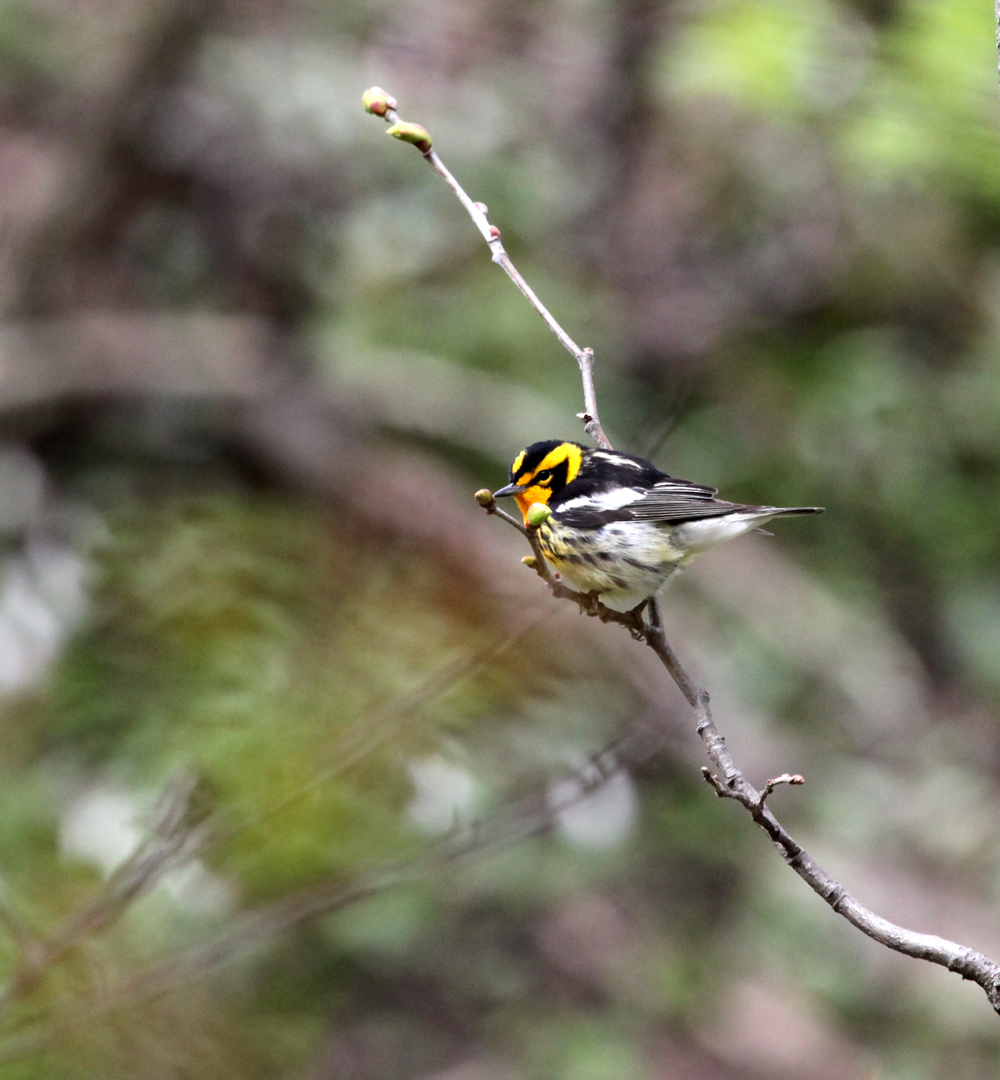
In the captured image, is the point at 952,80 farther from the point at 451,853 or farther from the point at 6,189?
the point at 6,189

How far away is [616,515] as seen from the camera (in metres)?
2.37

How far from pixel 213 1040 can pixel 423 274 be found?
4004 mm

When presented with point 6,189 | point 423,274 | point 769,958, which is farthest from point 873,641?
point 6,189

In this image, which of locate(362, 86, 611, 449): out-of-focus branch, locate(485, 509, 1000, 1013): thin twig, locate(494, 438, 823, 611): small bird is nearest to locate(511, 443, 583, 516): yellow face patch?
locate(494, 438, 823, 611): small bird

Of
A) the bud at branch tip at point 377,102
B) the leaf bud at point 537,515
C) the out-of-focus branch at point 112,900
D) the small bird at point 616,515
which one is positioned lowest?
the out-of-focus branch at point 112,900

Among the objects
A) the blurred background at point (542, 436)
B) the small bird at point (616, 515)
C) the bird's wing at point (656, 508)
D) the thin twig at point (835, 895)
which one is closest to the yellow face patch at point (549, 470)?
the small bird at point (616, 515)

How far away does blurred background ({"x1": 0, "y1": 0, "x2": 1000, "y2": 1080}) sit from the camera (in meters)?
2.88

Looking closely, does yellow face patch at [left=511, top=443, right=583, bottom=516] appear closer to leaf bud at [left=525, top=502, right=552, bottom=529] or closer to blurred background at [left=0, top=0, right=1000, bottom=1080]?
blurred background at [left=0, top=0, right=1000, bottom=1080]

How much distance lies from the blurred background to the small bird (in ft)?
0.52

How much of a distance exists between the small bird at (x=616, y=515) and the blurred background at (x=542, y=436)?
0.52ft

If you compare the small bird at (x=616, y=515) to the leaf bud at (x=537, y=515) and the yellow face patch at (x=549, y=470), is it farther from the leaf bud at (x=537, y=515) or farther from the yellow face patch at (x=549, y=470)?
the leaf bud at (x=537, y=515)

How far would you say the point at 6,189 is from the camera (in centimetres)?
520

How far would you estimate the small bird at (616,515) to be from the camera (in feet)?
7.49

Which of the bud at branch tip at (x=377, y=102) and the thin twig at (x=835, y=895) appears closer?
the thin twig at (x=835, y=895)
